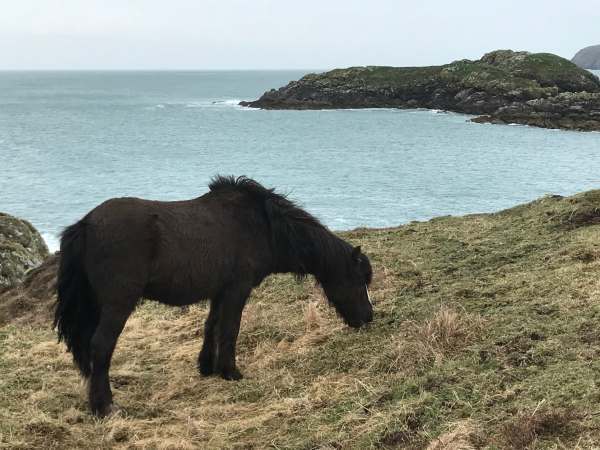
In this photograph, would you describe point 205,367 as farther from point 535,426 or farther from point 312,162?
point 312,162

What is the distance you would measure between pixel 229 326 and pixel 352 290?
187 centimetres

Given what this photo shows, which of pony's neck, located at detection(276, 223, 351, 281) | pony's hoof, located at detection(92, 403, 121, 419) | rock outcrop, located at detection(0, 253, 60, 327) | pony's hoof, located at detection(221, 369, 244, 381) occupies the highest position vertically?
pony's neck, located at detection(276, 223, 351, 281)

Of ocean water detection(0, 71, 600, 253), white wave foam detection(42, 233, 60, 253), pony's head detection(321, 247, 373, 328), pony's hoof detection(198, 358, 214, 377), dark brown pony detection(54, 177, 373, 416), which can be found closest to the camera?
dark brown pony detection(54, 177, 373, 416)

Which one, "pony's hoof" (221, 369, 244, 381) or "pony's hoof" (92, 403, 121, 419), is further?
"pony's hoof" (221, 369, 244, 381)

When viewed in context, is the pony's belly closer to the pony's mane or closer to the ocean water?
the pony's mane

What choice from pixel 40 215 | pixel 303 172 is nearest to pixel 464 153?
pixel 303 172

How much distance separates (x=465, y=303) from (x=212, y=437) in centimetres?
441

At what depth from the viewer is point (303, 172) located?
55.3 meters

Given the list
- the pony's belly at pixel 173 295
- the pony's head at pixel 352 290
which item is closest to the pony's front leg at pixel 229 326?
the pony's belly at pixel 173 295

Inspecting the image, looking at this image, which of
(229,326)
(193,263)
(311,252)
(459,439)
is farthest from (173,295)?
(459,439)

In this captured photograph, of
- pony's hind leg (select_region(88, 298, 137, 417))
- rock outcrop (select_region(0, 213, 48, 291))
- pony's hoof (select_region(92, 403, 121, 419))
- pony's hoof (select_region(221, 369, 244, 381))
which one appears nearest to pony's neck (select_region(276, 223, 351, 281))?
pony's hoof (select_region(221, 369, 244, 381))

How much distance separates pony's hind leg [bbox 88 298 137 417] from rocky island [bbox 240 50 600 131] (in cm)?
8722

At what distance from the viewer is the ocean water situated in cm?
4122

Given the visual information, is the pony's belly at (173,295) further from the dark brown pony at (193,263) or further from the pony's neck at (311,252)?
the pony's neck at (311,252)
